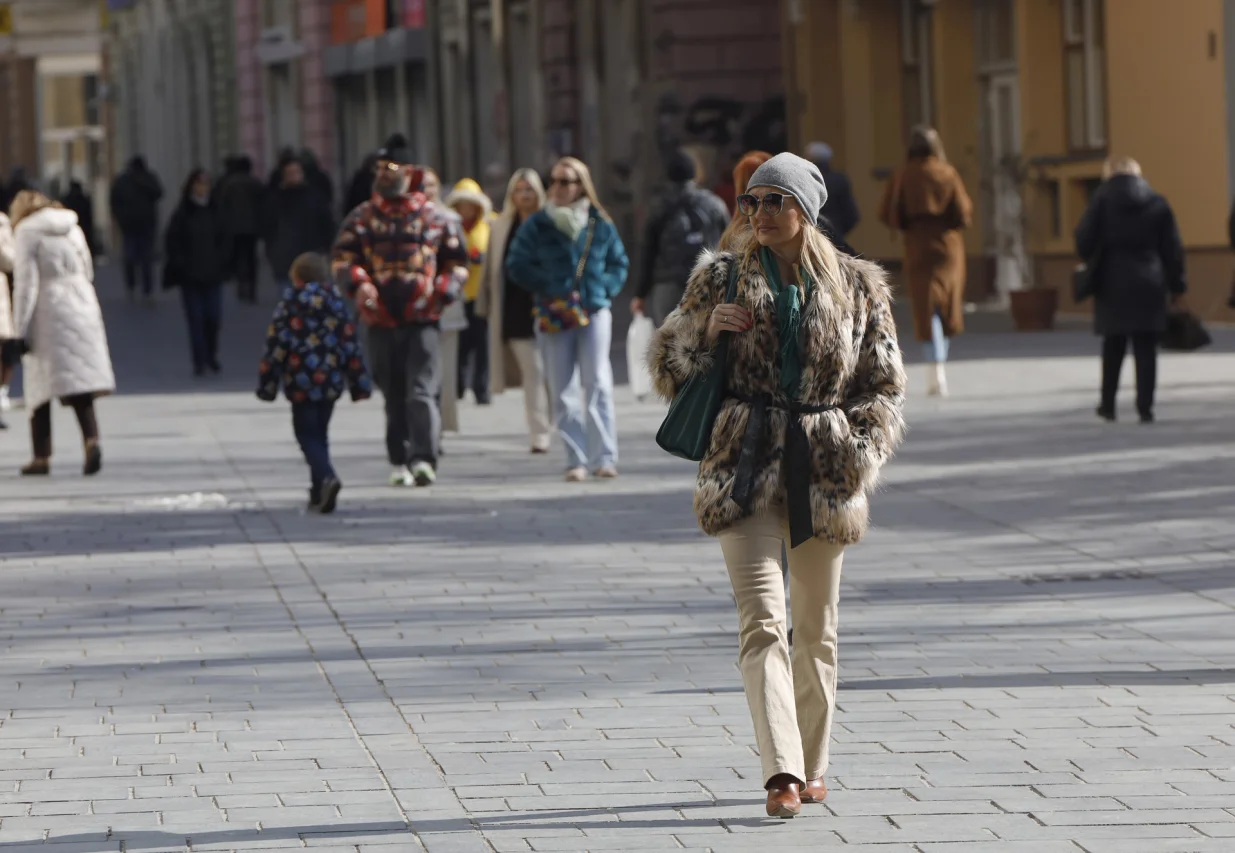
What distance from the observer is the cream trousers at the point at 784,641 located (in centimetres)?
630

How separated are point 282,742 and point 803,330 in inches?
79.7

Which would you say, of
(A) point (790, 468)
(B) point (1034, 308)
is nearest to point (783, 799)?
(A) point (790, 468)

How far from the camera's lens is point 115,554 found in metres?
11.8

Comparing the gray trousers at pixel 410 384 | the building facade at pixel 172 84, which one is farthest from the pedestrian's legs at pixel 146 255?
the gray trousers at pixel 410 384

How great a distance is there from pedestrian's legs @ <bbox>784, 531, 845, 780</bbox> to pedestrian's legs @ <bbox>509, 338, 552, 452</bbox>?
9147mm

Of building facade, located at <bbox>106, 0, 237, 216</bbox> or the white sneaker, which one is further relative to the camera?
building facade, located at <bbox>106, 0, 237, 216</bbox>

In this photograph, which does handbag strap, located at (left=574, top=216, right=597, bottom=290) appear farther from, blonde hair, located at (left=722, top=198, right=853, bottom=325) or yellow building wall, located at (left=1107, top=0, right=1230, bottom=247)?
yellow building wall, located at (left=1107, top=0, right=1230, bottom=247)

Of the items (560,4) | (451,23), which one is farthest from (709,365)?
(451,23)

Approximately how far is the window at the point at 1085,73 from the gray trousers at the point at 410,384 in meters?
13.1

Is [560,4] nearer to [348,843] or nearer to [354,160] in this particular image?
[354,160]

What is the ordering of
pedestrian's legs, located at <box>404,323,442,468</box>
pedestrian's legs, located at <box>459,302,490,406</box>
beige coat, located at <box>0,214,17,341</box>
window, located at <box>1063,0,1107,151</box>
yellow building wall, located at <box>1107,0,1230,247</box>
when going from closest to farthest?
pedestrian's legs, located at <box>404,323,442,468</box> < beige coat, located at <box>0,214,17,341</box> < pedestrian's legs, located at <box>459,302,490,406</box> < yellow building wall, located at <box>1107,0,1230,247</box> < window, located at <box>1063,0,1107,151</box>

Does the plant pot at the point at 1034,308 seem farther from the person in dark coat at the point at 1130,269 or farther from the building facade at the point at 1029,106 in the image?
the person in dark coat at the point at 1130,269

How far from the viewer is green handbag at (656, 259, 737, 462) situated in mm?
6434

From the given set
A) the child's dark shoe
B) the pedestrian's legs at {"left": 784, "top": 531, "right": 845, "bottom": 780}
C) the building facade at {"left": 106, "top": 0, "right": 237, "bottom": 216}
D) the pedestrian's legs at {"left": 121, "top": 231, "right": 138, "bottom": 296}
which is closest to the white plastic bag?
the child's dark shoe
